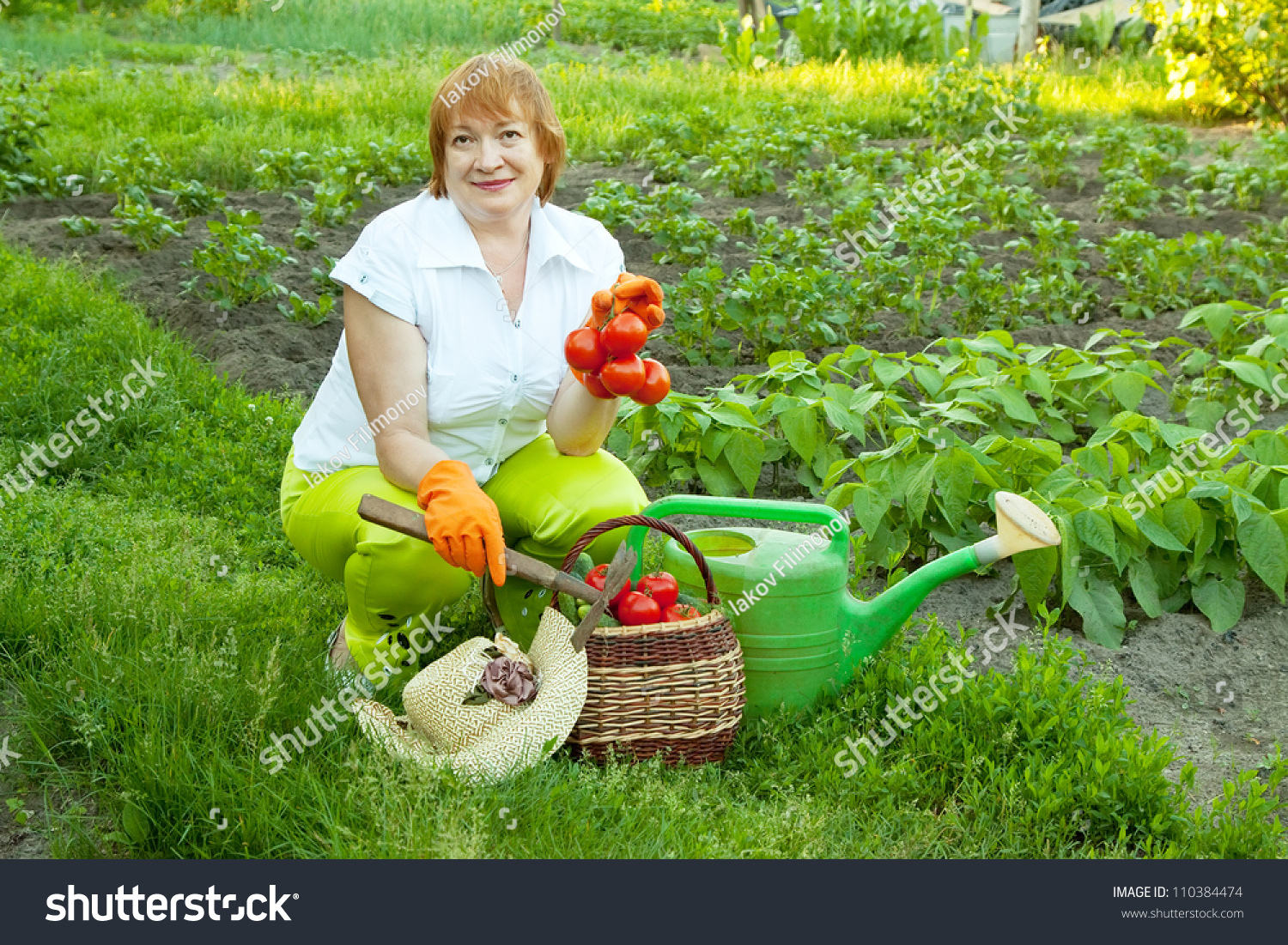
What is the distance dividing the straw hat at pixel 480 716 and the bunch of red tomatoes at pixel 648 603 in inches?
4.6

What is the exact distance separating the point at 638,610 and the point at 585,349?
49 centimetres

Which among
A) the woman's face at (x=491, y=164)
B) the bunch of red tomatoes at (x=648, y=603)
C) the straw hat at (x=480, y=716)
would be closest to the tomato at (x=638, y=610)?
the bunch of red tomatoes at (x=648, y=603)

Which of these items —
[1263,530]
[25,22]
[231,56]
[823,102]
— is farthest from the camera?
[25,22]

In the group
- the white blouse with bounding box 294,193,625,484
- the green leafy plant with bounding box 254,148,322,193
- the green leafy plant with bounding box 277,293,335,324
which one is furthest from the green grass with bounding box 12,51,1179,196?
the white blouse with bounding box 294,193,625,484

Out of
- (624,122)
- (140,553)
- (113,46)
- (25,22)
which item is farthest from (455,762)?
(25,22)

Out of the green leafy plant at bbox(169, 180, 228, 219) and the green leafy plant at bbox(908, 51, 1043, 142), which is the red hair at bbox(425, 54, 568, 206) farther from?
the green leafy plant at bbox(908, 51, 1043, 142)

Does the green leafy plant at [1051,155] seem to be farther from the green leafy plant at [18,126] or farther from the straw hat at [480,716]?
the straw hat at [480,716]

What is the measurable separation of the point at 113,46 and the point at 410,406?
34.3 ft

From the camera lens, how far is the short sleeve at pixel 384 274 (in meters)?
2.41

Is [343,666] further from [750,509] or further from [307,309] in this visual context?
[307,309]

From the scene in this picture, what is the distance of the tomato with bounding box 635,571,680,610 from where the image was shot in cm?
232

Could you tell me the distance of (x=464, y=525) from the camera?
7.19 ft

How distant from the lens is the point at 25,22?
504 inches
